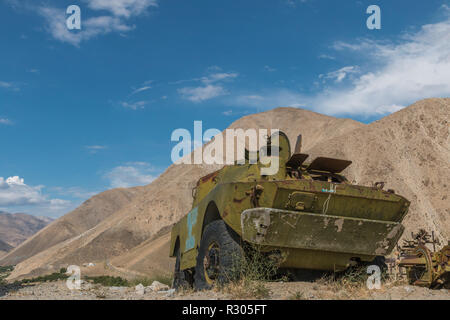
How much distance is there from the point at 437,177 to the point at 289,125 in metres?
34.4

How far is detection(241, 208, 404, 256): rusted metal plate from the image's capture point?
234 inches

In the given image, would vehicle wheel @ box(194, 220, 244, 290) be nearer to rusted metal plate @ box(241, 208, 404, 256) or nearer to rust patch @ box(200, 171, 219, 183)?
rusted metal plate @ box(241, 208, 404, 256)

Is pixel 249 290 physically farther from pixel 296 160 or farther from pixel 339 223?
pixel 296 160

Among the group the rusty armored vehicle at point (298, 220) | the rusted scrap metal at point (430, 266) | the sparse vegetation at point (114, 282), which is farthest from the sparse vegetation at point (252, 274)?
the sparse vegetation at point (114, 282)

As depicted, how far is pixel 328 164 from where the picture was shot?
23.9 ft

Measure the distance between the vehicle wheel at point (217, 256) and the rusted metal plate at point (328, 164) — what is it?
1.81 metres

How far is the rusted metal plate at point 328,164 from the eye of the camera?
7.12 metres

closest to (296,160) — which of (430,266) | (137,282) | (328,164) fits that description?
(328,164)

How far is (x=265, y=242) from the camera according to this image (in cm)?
602

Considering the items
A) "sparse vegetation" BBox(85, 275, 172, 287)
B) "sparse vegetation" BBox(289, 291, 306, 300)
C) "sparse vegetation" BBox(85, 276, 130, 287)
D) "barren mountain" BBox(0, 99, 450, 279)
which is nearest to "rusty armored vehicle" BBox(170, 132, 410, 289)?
"sparse vegetation" BBox(289, 291, 306, 300)

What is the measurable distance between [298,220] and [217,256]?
4.76ft

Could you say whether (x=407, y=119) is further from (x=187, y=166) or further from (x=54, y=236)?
(x=54, y=236)

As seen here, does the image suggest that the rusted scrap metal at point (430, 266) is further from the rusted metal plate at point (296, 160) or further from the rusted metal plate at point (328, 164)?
the rusted metal plate at point (296, 160)

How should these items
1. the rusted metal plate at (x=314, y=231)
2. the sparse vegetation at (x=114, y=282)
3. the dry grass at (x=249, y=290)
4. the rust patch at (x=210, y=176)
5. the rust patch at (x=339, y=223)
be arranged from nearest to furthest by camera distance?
1. the dry grass at (x=249, y=290)
2. the rusted metal plate at (x=314, y=231)
3. the rust patch at (x=339, y=223)
4. the rust patch at (x=210, y=176)
5. the sparse vegetation at (x=114, y=282)
